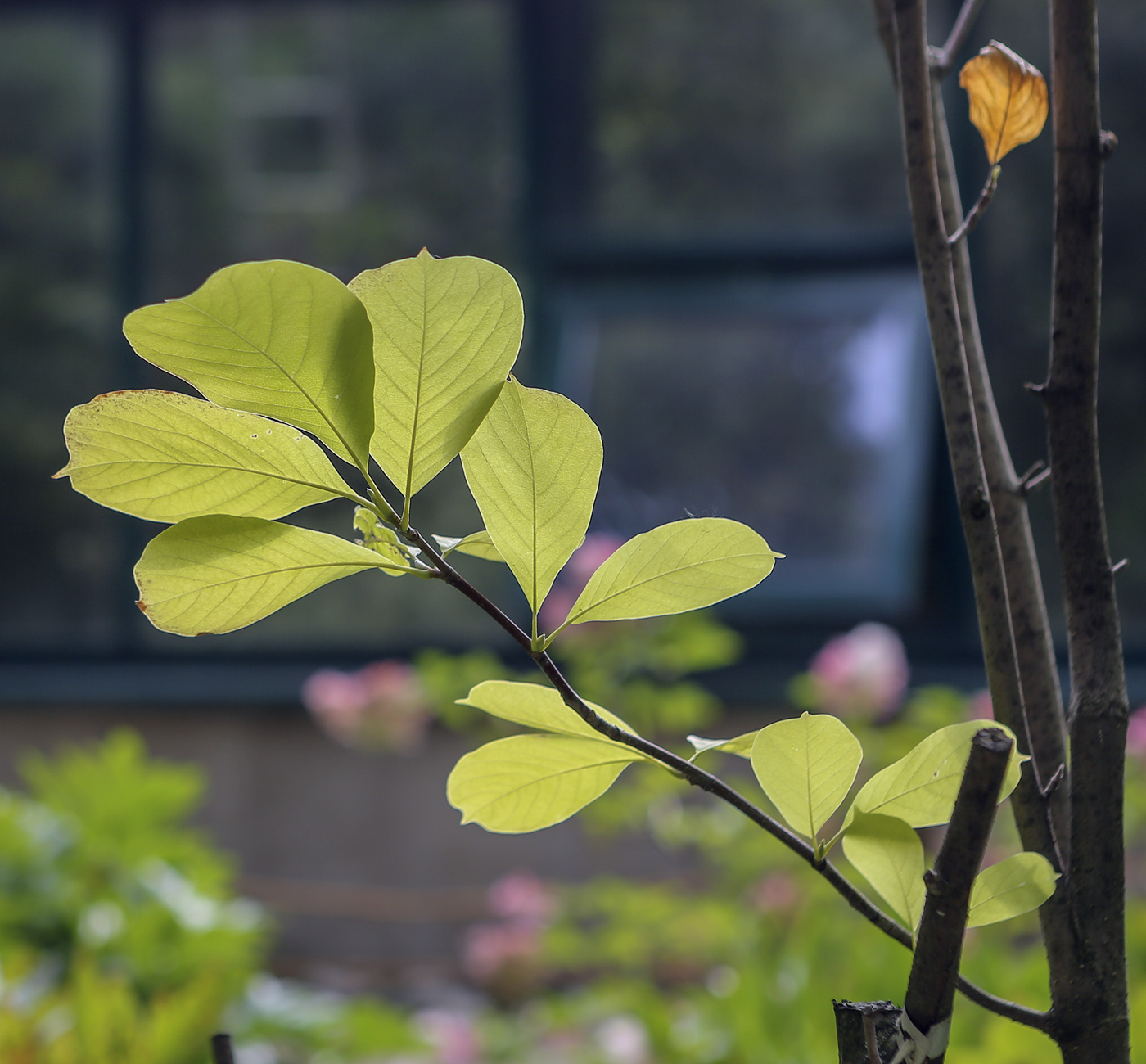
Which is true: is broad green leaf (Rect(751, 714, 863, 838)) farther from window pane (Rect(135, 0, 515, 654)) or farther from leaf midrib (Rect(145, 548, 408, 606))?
window pane (Rect(135, 0, 515, 654))

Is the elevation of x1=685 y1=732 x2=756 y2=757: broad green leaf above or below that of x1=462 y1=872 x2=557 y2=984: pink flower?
above

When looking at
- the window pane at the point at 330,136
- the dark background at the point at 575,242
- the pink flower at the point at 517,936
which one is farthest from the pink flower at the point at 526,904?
the window pane at the point at 330,136

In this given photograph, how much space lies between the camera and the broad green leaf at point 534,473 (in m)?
0.21

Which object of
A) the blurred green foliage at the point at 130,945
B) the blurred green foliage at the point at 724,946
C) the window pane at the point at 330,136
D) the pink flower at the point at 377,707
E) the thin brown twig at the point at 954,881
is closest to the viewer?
the thin brown twig at the point at 954,881

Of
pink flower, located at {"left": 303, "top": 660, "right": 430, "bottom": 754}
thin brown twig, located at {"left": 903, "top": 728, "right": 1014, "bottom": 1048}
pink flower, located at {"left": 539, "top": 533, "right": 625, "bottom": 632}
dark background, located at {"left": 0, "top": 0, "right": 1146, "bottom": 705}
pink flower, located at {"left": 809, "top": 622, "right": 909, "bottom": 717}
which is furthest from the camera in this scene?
dark background, located at {"left": 0, "top": 0, "right": 1146, "bottom": 705}

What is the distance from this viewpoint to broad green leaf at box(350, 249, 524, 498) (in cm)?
20

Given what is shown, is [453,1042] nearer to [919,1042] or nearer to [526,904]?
[526,904]

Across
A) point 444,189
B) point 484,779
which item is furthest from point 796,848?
point 444,189

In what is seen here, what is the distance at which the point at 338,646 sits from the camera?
2.31 metres

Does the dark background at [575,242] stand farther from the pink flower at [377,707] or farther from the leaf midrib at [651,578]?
the leaf midrib at [651,578]

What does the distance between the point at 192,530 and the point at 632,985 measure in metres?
1.40

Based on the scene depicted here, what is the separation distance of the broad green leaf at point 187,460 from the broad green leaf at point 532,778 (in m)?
0.07

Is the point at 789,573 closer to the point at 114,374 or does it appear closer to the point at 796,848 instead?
the point at 114,374

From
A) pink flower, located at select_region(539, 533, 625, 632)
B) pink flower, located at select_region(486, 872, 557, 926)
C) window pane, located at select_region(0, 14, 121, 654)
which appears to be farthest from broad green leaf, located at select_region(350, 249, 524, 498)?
window pane, located at select_region(0, 14, 121, 654)
